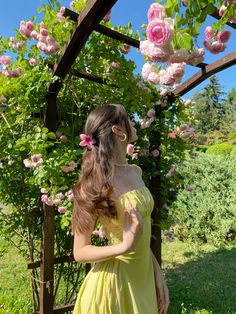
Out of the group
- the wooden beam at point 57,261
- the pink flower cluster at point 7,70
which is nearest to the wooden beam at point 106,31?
the pink flower cluster at point 7,70

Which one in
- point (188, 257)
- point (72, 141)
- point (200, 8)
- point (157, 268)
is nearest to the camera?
point (200, 8)

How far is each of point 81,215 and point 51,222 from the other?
3.50ft

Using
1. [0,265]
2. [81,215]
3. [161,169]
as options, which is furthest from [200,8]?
[0,265]

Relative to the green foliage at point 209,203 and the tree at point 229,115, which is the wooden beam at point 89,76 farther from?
the tree at point 229,115

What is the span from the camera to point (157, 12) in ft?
2.91

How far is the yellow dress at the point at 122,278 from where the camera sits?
4.43ft

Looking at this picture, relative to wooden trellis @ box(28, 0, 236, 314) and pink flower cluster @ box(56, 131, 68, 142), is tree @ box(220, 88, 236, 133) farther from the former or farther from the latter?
pink flower cluster @ box(56, 131, 68, 142)

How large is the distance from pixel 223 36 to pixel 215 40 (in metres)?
0.02

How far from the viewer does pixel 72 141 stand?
2.30 meters

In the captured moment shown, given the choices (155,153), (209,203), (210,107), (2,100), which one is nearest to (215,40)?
(2,100)

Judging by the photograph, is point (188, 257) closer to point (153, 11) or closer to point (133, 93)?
point (133, 93)

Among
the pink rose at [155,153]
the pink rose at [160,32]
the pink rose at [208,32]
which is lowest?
the pink rose at [155,153]

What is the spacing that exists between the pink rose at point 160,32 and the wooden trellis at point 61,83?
2.58ft

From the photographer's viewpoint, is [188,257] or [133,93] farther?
[188,257]
